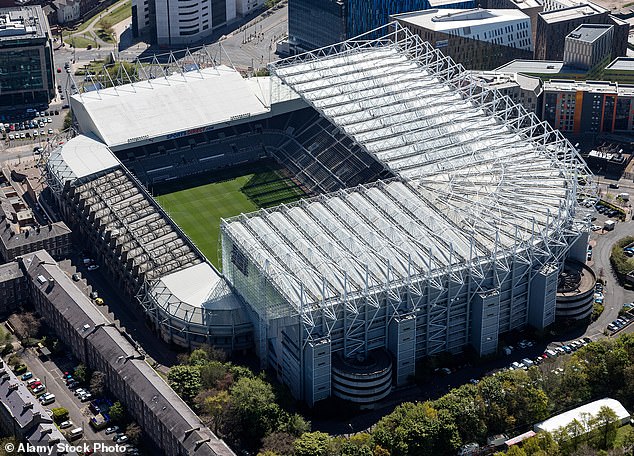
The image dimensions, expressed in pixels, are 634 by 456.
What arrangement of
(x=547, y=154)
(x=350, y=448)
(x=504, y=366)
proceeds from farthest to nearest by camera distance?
(x=547, y=154)
(x=504, y=366)
(x=350, y=448)

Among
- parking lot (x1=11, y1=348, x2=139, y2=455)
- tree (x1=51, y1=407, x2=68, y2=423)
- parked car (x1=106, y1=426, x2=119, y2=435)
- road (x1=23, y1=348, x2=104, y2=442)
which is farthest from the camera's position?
road (x1=23, y1=348, x2=104, y2=442)

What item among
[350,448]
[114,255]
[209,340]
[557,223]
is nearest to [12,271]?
[114,255]

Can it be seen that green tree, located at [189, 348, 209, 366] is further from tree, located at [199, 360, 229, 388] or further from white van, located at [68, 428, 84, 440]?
white van, located at [68, 428, 84, 440]

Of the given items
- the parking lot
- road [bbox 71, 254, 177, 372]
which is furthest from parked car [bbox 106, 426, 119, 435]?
road [bbox 71, 254, 177, 372]

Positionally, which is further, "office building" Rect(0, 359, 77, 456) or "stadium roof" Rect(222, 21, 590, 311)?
"stadium roof" Rect(222, 21, 590, 311)

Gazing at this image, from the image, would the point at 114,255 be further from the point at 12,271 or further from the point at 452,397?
the point at 452,397
